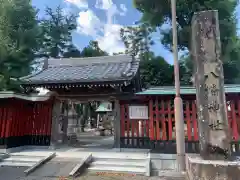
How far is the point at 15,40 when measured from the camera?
17.9 m

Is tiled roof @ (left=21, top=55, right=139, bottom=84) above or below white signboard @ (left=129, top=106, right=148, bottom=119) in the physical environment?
above

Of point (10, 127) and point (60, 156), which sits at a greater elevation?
point (10, 127)

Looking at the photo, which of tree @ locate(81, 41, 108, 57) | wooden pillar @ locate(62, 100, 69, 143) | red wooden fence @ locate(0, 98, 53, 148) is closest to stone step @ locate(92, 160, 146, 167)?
red wooden fence @ locate(0, 98, 53, 148)

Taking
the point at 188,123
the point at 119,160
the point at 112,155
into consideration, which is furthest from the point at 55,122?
the point at 188,123

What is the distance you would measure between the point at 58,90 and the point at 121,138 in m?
4.07

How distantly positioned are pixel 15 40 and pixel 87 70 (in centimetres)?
1112

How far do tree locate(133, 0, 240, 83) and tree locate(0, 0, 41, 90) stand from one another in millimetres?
10410

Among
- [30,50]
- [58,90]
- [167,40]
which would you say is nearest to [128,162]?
[58,90]

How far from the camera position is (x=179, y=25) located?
59.3 ft

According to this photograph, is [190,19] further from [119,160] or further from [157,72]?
[119,160]

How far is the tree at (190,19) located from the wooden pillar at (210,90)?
11437mm

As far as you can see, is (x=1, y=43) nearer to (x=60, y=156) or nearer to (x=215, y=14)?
(x=60, y=156)

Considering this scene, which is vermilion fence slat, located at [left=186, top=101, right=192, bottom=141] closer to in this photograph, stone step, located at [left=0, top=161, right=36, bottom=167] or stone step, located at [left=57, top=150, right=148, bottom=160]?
stone step, located at [left=57, top=150, right=148, bottom=160]

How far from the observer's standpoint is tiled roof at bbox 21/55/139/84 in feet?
29.1
